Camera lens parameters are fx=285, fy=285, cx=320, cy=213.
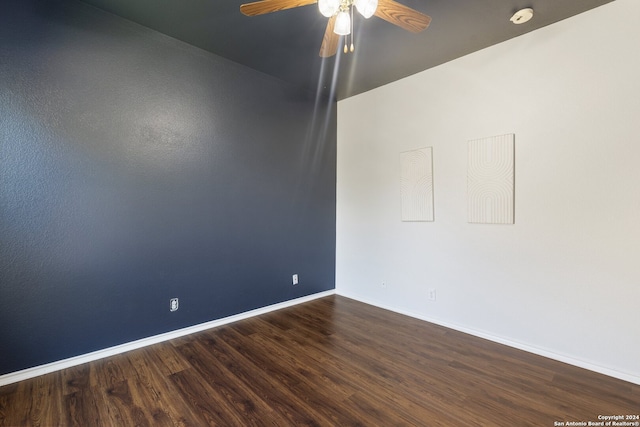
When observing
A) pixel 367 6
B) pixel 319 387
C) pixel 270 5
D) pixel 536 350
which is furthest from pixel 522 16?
pixel 319 387

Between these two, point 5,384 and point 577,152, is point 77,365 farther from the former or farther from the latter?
point 577,152

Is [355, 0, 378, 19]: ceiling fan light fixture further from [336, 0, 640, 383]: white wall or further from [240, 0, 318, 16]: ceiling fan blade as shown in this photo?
[336, 0, 640, 383]: white wall

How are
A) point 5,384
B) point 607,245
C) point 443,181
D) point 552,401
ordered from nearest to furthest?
point 552,401 < point 5,384 < point 607,245 < point 443,181

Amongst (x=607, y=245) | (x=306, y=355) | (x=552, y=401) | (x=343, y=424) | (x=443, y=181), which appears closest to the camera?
(x=343, y=424)

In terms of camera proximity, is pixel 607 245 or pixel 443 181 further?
pixel 443 181

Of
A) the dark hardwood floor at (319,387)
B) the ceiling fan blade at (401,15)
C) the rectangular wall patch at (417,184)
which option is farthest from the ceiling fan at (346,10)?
the dark hardwood floor at (319,387)

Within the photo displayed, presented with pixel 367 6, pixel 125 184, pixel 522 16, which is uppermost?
pixel 522 16

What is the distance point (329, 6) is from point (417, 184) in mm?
2181

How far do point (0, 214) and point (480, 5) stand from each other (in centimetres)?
386

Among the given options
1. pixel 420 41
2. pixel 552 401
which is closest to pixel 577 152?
pixel 420 41

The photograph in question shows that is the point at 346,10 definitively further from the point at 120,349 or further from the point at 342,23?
the point at 120,349

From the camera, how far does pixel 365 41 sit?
8.95 feet

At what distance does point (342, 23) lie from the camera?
173cm

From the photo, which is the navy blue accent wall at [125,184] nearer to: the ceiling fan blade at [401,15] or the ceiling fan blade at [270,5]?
the ceiling fan blade at [270,5]
